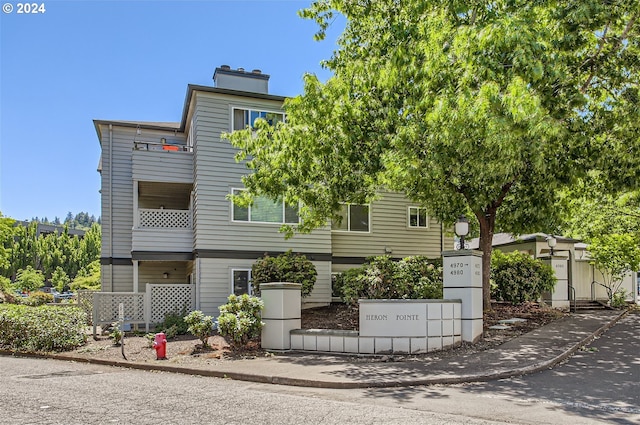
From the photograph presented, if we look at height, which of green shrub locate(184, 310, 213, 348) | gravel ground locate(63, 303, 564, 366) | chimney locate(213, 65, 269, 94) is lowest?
gravel ground locate(63, 303, 564, 366)

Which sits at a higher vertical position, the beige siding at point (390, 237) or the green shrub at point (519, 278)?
the beige siding at point (390, 237)

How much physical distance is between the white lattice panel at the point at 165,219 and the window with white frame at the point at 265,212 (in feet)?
6.47

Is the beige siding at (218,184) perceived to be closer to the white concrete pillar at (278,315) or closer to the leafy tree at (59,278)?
the white concrete pillar at (278,315)

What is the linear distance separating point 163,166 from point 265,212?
3811 mm

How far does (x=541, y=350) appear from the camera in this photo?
10.4 meters

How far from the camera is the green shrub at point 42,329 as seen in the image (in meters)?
13.0

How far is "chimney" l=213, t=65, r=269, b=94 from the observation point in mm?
19500

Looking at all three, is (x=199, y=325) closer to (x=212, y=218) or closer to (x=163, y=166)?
(x=212, y=218)

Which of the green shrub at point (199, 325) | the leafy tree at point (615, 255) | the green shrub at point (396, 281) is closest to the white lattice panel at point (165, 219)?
the green shrub at point (199, 325)

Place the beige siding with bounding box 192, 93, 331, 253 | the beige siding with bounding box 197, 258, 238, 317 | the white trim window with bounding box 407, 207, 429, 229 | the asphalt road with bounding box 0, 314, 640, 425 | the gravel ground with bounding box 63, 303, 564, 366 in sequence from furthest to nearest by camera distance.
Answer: the white trim window with bounding box 407, 207, 429, 229 → the beige siding with bounding box 192, 93, 331, 253 → the beige siding with bounding box 197, 258, 238, 317 → the gravel ground with bounding box 63, 303, 564, 366 → the asphalt road with bounding box 0, 314, 640, 425

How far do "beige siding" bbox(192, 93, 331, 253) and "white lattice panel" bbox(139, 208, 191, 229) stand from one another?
101cm

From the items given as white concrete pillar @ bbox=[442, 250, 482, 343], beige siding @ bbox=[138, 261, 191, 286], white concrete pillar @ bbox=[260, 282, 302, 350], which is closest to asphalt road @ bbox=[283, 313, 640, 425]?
white concrete pillar @ bbox=[442, 250, 482, 343]

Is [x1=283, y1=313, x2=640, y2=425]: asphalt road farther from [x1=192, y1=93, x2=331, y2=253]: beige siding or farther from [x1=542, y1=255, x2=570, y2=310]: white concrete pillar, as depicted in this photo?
[x1=192, y1=93, x2=331, y2=253]: beige siding

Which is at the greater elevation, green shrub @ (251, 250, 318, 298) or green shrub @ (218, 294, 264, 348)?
green shrub @ (251, 250, 318, 298)
